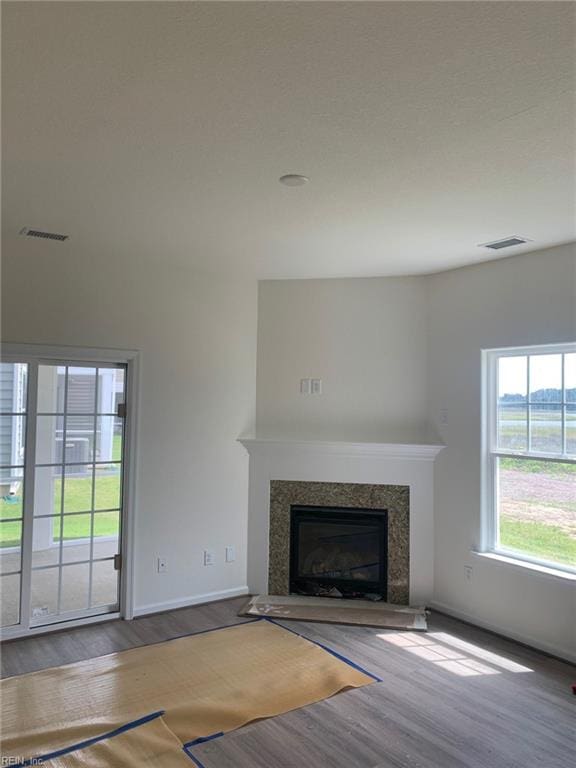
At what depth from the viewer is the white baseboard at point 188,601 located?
4.41 metres

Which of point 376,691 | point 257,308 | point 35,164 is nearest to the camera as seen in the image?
point 35,164

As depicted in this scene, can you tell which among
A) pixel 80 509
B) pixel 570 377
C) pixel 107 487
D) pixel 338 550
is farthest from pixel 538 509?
pixel 80 509

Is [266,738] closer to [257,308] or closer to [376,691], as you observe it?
[376,691]

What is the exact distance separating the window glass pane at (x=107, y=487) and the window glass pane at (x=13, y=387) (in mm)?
742

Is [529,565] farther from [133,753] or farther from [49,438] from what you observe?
[49,438]

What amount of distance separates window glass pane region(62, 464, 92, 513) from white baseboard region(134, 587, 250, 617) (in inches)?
35.2

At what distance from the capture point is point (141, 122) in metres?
2.21

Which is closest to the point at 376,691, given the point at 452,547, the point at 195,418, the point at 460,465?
the point at 452,547

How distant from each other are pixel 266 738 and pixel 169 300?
312 cm

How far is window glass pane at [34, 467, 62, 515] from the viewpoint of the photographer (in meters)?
4.08

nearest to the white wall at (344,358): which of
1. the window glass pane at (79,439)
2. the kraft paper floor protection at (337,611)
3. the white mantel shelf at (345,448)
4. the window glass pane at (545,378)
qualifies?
the white mantel shelf at (345,448)

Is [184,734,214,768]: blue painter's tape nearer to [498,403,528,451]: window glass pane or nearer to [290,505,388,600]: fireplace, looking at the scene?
[290,505,388,600]: fireplace

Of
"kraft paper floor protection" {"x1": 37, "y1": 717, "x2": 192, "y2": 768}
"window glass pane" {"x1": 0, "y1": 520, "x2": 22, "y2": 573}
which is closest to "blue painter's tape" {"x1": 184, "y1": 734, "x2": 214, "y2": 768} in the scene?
"kraft paper floor protection" {"x1": 37, "y1": 717, "x2": 192, "y2": 768}

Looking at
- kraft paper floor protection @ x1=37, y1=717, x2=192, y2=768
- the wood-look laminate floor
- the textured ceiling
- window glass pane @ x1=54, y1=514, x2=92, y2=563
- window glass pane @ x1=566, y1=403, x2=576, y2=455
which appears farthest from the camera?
window glass pane @ x1=54, y1=514, x2=92, y2=563
